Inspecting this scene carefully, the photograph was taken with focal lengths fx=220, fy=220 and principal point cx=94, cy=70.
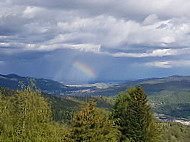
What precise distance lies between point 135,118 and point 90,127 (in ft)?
71.1

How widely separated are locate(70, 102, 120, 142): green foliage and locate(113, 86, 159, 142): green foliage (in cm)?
1771

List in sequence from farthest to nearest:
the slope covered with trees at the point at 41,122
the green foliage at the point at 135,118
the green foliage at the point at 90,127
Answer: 1. the green foliage at the point at 135,118
2. the green foliage at the point at 90,127
3. the slope covered with trees at the point at 41,122

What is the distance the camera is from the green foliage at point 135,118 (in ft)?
161

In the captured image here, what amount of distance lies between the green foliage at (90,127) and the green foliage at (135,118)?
58.1 ft

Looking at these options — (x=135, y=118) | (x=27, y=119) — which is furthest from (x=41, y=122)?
(x=135, y=118)

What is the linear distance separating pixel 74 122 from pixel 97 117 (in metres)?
3.36

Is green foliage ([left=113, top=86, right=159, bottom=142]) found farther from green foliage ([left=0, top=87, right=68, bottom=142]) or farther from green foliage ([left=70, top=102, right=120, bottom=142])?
green foliage ([left=0, top=87, right=68, bottom=142])

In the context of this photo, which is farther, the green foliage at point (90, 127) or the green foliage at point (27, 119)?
the green foliage at point (90, 127)

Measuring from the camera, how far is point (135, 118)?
50.0m

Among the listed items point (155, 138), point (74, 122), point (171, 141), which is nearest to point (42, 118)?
point (74, 122)

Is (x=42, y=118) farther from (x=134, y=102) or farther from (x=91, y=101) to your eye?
(x=134, y=102)

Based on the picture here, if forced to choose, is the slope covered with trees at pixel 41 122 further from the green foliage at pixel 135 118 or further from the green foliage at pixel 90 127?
the green foliage at pixel 135 118

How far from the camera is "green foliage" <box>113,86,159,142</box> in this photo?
48969 millimetres

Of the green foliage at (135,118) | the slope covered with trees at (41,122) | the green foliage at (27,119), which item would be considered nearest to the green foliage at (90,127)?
the slope covered with trees at (41,122)
